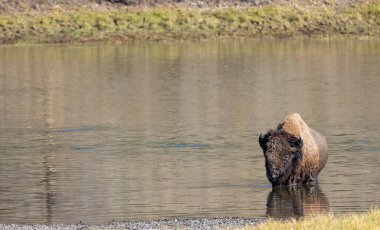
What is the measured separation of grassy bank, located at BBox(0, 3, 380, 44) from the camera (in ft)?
242

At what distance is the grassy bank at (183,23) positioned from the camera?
7381cm

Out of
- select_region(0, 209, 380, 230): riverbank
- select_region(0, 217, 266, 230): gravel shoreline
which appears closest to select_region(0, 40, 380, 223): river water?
select_region(0, 217, 266, 230): gravel shoreline

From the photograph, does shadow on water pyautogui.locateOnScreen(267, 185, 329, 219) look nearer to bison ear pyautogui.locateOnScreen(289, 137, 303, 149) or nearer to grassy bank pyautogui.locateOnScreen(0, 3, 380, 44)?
bison ear pyautogui.locateOnScreen(289, 137, 303, 149)

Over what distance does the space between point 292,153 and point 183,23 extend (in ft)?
171

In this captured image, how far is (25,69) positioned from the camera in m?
58.5

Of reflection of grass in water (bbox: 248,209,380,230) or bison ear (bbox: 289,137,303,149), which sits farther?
bison ear (bbox: 289,137,303,149)

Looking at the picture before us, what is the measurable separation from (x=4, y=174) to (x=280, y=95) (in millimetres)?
18664

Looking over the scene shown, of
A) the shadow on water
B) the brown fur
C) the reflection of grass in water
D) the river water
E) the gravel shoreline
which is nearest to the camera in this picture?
the reflection of grass in water

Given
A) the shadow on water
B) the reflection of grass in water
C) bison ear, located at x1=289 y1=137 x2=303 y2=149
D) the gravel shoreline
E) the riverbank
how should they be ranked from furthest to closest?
bison ear, located at x1=289 y1=137 x2=303 y2=149 < the shadow on water < the gravel shoreline < the riverbank < the reflection of grass in water

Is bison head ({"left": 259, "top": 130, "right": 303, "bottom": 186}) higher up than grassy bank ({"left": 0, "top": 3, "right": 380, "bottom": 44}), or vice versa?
bison head ({"left": 259, "top": 130, "right": 303, "bottom": 186})

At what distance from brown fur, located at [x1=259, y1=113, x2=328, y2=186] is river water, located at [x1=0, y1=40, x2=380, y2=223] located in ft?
1.12

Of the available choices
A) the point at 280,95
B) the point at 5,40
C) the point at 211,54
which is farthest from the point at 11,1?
the point at 280,95

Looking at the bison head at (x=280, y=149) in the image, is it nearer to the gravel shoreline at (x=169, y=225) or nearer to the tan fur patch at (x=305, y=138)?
the tan fur patch at (x=305, y=138)

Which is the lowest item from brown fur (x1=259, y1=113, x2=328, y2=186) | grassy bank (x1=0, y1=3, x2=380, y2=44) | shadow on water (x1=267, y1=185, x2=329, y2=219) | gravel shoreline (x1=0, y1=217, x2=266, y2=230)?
grassy bank (x1=0, y1=3, x2=380, y2=44)
